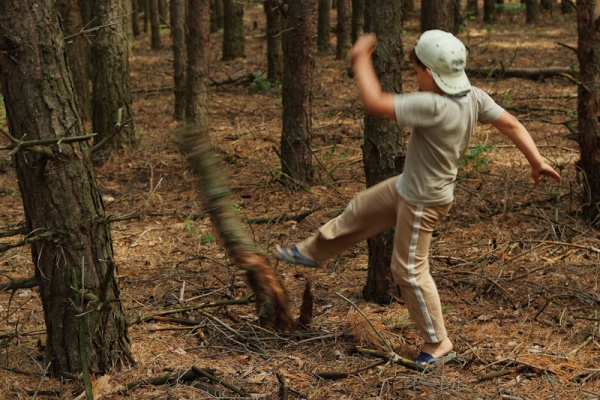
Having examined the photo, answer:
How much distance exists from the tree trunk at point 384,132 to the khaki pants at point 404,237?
0.83 m

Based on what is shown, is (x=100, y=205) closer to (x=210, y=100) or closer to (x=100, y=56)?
(x=100, y=56)

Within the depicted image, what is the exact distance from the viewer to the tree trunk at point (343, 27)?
1831 cm

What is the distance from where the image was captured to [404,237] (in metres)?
4.29

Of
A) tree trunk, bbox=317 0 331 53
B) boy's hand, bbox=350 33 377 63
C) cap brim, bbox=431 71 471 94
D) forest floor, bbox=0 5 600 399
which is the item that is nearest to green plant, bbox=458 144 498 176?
forest floor, bbox=0 5 600 399

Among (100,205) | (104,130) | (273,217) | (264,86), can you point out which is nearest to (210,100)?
(264,86)

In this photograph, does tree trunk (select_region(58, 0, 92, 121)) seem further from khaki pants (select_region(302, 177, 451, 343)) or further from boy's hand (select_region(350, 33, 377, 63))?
boy's hand (select_region(350, 33, 377, 63))

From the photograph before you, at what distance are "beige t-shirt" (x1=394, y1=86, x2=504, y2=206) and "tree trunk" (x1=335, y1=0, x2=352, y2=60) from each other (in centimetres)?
1460

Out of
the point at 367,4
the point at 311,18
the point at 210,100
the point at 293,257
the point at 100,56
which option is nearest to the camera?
the point at 293,257

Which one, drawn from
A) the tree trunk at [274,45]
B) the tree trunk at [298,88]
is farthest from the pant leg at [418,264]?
the tree trunk at [274,45]

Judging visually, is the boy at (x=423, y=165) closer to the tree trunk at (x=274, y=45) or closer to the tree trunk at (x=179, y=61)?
the tree trunk at (x=179, y=61)

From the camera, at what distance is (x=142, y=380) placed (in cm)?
432

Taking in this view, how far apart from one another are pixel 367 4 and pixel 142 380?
2.92 metres

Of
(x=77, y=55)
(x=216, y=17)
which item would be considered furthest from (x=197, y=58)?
(x=216, y=17)

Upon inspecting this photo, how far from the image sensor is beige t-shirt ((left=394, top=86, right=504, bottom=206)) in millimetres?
3947
